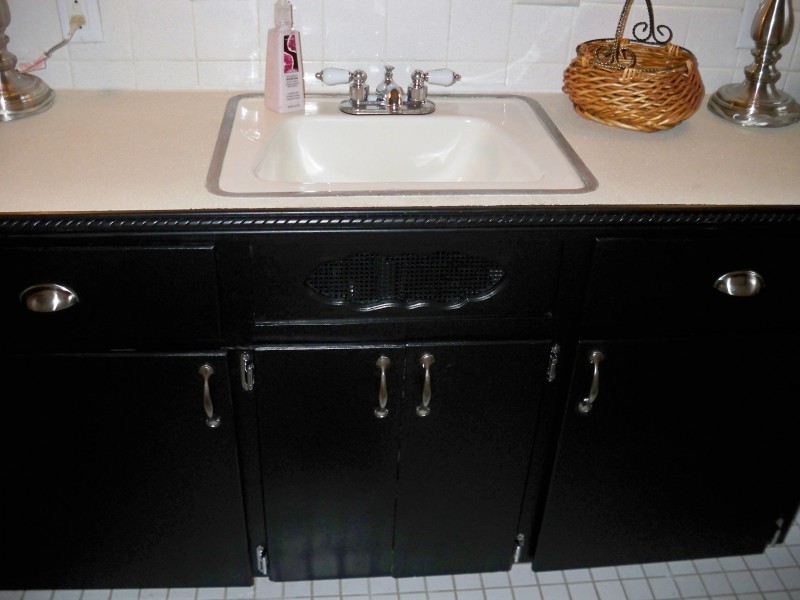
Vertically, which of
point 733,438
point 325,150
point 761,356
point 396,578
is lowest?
point 396,578

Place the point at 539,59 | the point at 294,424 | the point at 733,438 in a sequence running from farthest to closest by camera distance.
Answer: the point at 539,59, the point at 733,438, the point at 294,424

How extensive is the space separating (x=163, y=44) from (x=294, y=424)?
0.75 meters

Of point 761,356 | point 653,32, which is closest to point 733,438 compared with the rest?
point 761,356

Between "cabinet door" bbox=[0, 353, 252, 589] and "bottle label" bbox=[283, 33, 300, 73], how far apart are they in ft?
1.74

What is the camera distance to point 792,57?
1613mm

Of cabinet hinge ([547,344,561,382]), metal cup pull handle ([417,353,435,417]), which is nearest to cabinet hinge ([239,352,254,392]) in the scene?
metal cup pull handle ([417,353,435,417])

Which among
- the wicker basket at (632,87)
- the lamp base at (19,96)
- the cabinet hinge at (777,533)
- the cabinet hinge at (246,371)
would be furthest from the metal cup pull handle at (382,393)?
the cabinet hinge at (777,533)

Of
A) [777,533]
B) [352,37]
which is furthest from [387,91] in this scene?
[777,533]

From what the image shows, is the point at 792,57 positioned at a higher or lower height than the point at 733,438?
higher

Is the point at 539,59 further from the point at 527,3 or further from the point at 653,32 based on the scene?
the point at 653,32

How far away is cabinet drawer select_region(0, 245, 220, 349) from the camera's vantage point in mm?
1125

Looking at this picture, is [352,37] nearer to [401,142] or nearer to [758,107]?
[401,142]

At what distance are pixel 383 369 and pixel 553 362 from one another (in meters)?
0.27

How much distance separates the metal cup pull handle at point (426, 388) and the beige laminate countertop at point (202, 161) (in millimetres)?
254
